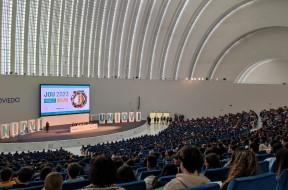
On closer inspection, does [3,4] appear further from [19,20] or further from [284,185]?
[284,185]

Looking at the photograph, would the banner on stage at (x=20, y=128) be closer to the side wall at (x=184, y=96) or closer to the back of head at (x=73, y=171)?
the side wall at (x=184, y=96)

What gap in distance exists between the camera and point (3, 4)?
28.0 m

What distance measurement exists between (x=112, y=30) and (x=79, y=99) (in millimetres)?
9195

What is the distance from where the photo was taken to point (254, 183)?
3418mm

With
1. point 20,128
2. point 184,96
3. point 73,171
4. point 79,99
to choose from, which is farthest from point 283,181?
point 184,96

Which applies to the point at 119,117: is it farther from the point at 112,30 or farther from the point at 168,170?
the point at 168,170

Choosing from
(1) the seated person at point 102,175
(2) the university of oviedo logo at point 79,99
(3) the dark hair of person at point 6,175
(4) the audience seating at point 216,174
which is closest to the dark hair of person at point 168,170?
(4) the audience seating at point 216,174

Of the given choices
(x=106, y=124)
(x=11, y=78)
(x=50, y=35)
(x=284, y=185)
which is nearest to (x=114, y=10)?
(x=50, y=35)

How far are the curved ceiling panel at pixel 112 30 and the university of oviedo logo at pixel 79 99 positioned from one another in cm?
263

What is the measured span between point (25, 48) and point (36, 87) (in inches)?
124

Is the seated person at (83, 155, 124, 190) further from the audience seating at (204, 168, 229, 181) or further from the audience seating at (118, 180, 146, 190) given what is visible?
the audience seating at (204, 168, 229, 181)

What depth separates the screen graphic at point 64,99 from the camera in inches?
1184

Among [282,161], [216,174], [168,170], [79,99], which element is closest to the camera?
[282,161]

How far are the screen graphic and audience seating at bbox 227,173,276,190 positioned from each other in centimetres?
2737
